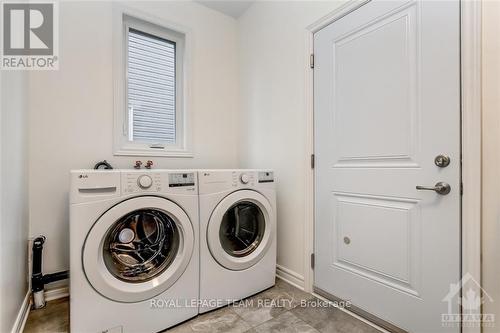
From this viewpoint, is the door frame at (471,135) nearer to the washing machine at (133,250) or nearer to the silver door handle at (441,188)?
the silver door handle at (441,188)

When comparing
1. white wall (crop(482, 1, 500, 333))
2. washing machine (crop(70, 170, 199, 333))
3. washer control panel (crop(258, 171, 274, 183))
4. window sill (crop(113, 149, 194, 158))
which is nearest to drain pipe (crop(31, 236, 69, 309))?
washing machine (crop(70, 170, 199, 333))

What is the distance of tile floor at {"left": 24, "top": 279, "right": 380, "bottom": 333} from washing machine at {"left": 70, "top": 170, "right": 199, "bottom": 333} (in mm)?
145

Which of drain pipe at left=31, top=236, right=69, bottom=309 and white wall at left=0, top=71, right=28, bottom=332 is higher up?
white wall at left=0, top=71, right=28, bottom=332

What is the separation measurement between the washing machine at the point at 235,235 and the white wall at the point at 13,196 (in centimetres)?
88

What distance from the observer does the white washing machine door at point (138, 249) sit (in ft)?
4.02

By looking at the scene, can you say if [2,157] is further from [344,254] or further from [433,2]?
[433,2]

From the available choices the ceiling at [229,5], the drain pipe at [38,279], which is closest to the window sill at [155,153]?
the drain pipe at [38,279]

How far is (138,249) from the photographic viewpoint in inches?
56.1

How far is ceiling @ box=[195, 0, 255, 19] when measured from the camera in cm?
236

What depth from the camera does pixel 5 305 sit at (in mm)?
1127

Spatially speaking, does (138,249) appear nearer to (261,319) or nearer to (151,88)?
(261,319)

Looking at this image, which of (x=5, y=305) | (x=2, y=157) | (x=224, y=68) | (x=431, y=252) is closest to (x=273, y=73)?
(x=224, y=68)

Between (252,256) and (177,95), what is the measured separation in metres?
1.60

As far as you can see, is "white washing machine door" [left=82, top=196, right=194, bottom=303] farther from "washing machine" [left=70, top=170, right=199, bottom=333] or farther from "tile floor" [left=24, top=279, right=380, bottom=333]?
"tile floor" [left=24, top=279, right=380, bottom=333]
